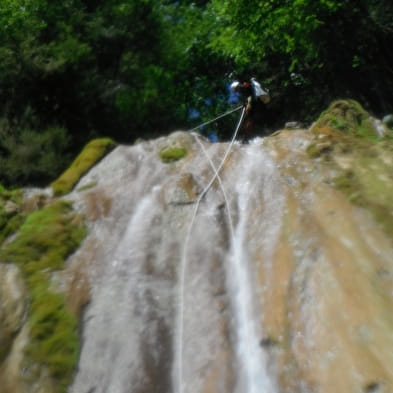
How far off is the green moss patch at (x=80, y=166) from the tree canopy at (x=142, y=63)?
263 centimetres

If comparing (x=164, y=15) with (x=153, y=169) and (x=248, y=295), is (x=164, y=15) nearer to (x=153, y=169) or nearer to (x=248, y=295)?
(x=153, y=169)

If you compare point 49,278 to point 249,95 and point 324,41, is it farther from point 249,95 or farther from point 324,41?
point 324,41

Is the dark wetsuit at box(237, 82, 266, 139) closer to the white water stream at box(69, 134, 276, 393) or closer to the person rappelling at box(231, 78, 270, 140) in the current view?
the person rappelling at box(231, 78, 270, 140)

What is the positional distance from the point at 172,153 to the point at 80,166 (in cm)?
160

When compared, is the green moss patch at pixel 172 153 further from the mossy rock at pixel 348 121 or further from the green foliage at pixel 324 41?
the green foliage at pixel 324 41

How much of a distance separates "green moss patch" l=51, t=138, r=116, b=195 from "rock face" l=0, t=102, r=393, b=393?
0.82 m

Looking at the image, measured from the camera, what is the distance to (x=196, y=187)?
7316mm

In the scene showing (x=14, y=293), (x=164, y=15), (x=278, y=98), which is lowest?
(x=278, y=98)

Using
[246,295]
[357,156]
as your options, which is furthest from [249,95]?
[246,295]

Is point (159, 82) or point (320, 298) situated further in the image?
point (159, 82)

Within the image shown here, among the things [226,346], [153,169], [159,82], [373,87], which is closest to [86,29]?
[159,82]

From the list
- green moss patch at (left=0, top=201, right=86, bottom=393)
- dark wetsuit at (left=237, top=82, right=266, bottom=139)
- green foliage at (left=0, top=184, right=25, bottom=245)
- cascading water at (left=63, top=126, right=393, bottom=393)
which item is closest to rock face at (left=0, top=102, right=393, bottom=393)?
cascading water at (left=63, top=126, right=393, bottom=393)

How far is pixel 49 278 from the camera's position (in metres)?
5.83

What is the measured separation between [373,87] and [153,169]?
265 inches
